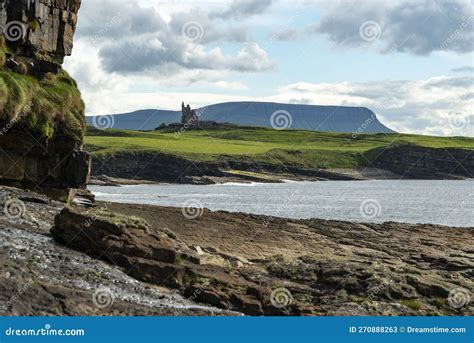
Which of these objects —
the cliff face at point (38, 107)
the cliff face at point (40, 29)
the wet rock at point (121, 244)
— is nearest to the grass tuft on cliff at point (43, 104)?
the cliff face at point (38, 107)

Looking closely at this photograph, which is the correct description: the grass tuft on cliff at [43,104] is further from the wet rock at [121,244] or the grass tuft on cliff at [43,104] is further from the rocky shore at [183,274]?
the wet rock at [121,244]

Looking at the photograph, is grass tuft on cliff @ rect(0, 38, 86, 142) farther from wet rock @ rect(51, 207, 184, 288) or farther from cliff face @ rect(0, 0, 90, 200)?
wet rock @ rect(51, 207, 184, 288)

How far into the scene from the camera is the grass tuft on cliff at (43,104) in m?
46.5

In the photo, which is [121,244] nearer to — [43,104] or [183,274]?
[183,274]

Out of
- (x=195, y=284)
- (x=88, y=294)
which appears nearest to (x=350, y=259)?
(x=195, y=284)

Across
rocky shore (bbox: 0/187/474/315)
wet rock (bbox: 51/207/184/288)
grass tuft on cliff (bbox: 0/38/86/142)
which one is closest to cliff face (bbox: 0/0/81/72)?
grass tuft on cliff (bbox: 0/38/86/142)

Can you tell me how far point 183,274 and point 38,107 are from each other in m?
23.5

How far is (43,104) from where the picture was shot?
164 ft

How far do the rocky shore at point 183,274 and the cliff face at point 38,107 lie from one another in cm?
481

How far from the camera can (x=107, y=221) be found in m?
33.0

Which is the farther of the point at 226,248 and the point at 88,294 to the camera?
the point at 226,248

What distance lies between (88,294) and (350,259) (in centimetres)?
2498

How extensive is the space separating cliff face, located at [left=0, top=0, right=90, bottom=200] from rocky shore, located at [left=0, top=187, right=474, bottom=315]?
4.81 m

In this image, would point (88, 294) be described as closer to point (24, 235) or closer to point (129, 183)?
point (24, 235)
